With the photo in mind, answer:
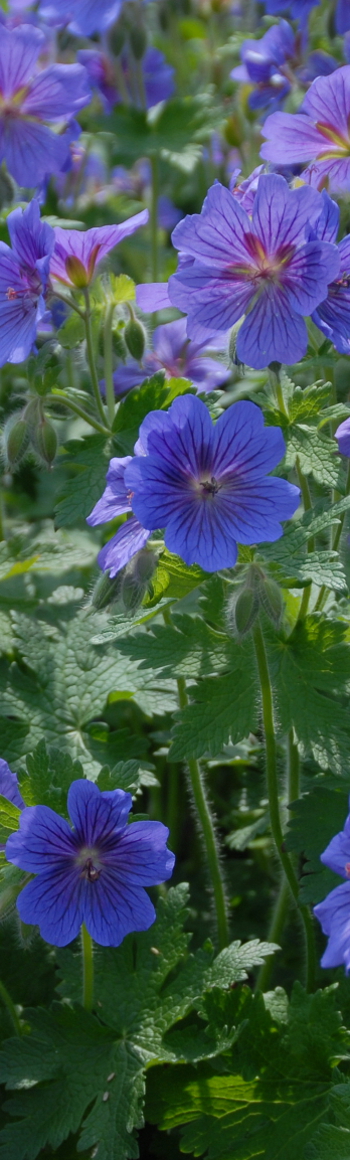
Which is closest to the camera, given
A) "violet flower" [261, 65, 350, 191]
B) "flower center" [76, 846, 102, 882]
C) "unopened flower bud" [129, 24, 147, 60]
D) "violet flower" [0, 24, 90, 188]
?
"flower center" [76, 846, 102, 882]

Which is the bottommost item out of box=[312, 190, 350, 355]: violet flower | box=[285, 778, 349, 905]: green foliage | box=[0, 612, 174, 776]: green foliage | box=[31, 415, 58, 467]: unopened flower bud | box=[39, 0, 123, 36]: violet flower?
box=[285, 778, 349, 905]: green foliage

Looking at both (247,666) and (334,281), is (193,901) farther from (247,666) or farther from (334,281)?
(334,281)

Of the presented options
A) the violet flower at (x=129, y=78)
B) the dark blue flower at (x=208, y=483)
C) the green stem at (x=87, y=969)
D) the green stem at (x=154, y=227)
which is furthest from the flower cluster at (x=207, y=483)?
the violet flower at (x=129, y=78)

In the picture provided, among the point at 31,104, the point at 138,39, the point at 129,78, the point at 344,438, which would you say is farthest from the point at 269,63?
the point at 344,438

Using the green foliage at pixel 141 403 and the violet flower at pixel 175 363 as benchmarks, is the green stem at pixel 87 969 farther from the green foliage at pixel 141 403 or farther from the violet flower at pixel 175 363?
the violet flower at pixel 175 363

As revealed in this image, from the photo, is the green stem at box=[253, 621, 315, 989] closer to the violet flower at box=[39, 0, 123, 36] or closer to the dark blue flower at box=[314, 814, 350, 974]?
the dark blue flower at box=[314, 814, 350, 974]

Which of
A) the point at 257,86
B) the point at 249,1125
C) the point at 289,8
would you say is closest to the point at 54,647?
the point at 249,1125

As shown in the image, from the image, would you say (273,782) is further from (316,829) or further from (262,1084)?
(262,1084)

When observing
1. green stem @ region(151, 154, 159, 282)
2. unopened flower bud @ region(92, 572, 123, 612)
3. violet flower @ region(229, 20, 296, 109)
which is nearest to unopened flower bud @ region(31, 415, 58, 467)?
unopened flower bud @ region(92, 572, 123, 612)
